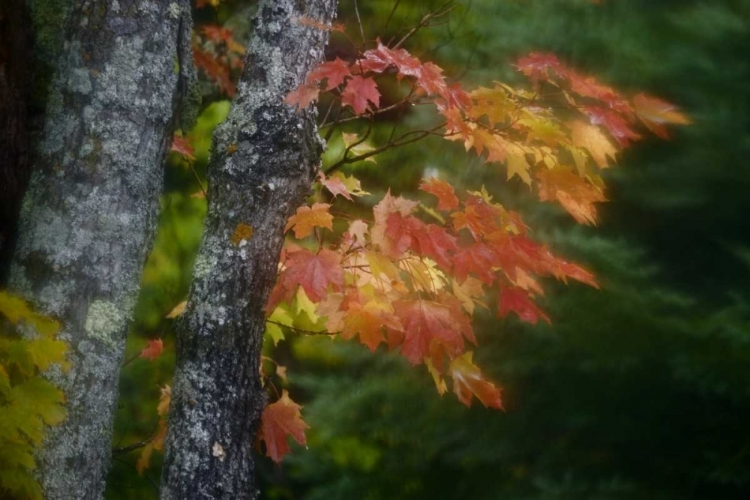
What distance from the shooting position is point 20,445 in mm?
A: 1809

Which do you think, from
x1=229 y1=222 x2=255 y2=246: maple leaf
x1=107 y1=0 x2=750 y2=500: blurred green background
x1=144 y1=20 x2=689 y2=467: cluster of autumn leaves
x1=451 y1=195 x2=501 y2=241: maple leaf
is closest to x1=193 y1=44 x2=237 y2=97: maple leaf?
x1=107 y1=0 x2=750 y2=500: blurred green background

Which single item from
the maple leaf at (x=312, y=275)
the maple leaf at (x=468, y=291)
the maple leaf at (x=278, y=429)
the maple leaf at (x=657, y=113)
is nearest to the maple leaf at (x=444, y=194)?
the maple leaf at (x=468, y=291)

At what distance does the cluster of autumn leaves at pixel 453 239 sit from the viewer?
6.94ft

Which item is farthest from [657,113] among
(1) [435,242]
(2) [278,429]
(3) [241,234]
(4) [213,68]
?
(4) [213,68]

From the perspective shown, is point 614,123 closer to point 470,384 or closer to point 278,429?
point 470,384

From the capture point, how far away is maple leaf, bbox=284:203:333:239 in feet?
7.16

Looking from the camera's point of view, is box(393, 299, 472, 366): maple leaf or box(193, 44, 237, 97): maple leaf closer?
box(393, 299, 472, 366): maple leaf

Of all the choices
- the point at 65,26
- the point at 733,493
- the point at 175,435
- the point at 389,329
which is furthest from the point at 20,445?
the point at 733,493

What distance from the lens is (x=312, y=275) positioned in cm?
214

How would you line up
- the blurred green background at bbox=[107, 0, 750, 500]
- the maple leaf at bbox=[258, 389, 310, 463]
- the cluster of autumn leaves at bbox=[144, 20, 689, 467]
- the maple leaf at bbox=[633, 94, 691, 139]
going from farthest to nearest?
1. the maple leaf at bbox=[258, 389, 310, 463]
2. the cluster of autumn leaves at bbox=[144, 20, 689, 467]
3. the maple leaf at bbox=[633, 94, 691, 139]
4. the blurred green background at bbox=[107, 0, 750, 500]

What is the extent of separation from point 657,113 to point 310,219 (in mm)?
1017

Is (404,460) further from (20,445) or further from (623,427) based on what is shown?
(20,445)

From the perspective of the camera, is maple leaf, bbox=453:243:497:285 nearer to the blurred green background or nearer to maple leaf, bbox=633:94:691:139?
the blurred green background

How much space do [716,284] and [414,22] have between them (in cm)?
202
